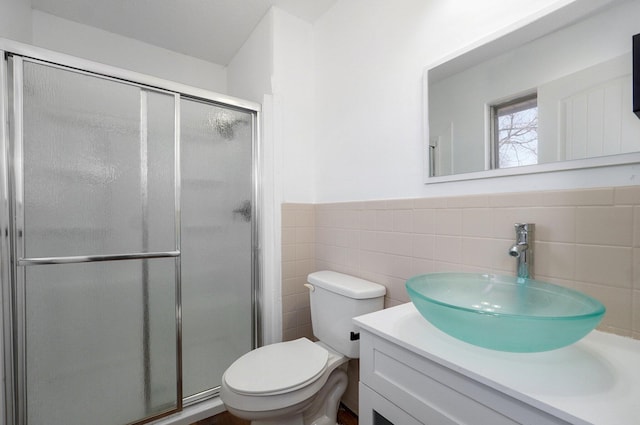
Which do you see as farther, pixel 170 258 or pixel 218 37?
pixel 218 37

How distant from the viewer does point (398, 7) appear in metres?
1.27

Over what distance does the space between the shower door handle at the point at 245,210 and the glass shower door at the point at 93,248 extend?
0.36 metres

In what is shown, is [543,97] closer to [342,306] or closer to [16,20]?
[342,306]

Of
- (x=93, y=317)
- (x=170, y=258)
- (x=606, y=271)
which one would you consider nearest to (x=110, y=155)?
(x=170, y=258)

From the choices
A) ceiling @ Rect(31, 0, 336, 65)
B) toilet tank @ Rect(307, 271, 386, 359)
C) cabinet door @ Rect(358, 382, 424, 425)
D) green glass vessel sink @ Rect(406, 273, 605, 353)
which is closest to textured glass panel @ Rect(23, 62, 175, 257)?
ceiling @ Rect(31, 0, 336, 65)

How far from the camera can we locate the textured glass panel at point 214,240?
59.1 inches

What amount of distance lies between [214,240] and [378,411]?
1.19 m

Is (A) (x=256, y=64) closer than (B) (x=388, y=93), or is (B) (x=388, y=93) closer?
(B) (x=388, y=93)

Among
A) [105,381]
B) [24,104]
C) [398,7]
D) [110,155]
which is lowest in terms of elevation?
[105,381]

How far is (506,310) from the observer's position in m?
0.84

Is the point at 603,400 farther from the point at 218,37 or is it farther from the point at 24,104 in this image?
the point at 218,37

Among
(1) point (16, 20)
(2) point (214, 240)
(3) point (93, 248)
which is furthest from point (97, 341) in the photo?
(1) point (16, 20)

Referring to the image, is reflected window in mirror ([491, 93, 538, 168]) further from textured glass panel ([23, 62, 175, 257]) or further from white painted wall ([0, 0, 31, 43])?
white painted wall ([0, 0, 31, 43])

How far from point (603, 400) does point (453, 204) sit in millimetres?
682
